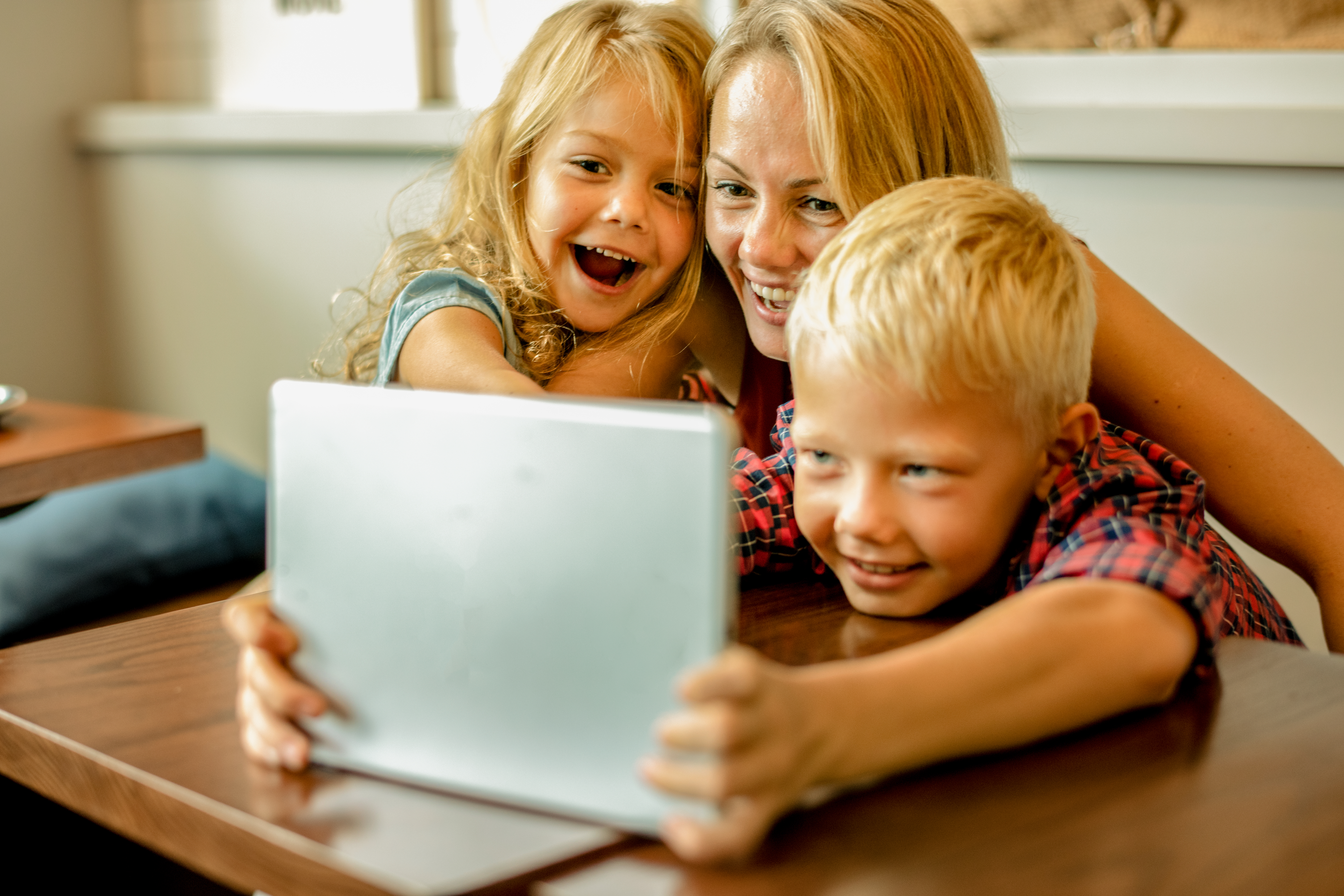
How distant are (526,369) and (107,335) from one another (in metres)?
2.03

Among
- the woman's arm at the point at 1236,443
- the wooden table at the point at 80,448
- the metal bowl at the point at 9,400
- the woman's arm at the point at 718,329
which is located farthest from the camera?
the metal bowl at the point at 9,400

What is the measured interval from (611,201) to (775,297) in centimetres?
20

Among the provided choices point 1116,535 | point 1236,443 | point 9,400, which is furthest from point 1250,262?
point 9,400

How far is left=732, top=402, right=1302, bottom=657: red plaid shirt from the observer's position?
65 cm

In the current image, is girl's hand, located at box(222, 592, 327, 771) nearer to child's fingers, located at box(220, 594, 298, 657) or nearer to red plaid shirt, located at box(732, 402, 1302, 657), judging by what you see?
child's fingers, located at box(220, 594, 298, 657)

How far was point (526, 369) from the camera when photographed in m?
1.17

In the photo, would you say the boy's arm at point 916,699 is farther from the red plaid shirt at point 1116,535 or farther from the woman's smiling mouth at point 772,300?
the woman's smiling mouth at point 772,300

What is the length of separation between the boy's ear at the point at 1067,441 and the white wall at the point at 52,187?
2.47m

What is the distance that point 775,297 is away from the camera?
110 centimetres

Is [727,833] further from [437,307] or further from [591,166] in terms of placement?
[591,166]

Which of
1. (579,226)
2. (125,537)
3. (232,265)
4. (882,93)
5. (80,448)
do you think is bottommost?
(125,537)

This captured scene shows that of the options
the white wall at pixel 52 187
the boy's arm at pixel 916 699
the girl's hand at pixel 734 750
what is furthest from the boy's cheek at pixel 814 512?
the white wall at pixel 52 187

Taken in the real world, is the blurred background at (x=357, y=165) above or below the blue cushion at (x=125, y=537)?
above

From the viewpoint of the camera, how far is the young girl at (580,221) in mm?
1175
